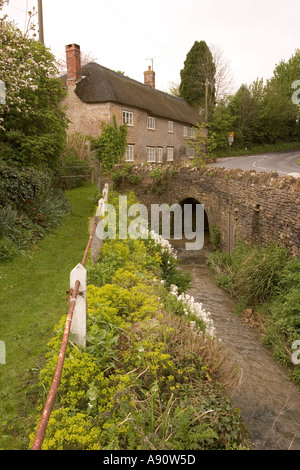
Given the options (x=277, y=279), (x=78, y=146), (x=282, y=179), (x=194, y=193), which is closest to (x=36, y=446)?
(x=277, y=279)

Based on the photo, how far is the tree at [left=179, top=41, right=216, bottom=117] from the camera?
127 feet

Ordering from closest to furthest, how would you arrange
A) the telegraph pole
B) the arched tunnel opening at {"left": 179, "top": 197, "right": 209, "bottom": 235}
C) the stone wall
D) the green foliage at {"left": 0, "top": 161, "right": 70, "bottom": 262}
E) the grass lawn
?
the grass lawn
the stone wall
the green foliage at {"left": 0, "top": 161, "right": 70, "bottom": 262}
the telegraph pole
the arched tunnel opening at {"left": 179, "top": 197, "right": 209, "bottom": 235}

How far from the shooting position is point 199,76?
3897 centimetres

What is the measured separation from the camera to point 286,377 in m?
6.66

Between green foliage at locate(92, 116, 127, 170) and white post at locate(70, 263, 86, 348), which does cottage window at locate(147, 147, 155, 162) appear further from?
white post at locate(70, 263, 86, 348)

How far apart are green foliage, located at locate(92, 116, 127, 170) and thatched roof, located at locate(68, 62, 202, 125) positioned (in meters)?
1.73

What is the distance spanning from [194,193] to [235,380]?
13660 mm

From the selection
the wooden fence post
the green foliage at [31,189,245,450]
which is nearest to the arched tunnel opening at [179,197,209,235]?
the wooden fence post

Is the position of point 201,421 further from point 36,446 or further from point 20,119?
point 20,119

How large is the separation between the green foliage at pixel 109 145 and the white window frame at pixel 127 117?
4.01 feet

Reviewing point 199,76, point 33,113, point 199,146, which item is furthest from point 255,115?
point 33,113

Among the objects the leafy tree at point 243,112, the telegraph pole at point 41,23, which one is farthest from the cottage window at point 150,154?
the leafy tree at point 243,112

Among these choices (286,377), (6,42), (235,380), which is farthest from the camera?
(6,42)

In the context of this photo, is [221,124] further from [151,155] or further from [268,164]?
[268,164]
